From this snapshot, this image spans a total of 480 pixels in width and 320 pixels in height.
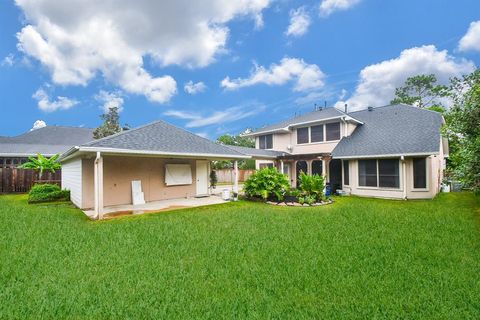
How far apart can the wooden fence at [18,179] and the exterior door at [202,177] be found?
38.2 feet

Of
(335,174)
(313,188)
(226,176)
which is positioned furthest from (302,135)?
(226,176)

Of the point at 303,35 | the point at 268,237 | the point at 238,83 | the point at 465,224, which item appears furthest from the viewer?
the point at 238,83

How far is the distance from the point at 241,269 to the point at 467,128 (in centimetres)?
799

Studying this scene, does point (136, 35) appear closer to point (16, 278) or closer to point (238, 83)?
point (16, 278)

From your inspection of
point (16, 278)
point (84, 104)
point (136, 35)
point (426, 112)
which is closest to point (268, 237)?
point (16, 278)

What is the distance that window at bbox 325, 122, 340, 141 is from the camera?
17.8m

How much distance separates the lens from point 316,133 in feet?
61.8

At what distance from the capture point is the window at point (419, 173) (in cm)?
1342

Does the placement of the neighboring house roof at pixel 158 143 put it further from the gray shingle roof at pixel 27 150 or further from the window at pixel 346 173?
the gray shingle roof at pixel 27 150

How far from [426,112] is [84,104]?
41.6 meters

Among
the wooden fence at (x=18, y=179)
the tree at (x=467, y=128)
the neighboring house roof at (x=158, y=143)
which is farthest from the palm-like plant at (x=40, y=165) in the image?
the tree at (x=467, y=128)

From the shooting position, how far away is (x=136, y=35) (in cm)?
1455

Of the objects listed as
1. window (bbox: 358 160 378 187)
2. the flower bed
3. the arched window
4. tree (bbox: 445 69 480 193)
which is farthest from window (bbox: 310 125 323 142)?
tree (bbox: 445 69 480 193)

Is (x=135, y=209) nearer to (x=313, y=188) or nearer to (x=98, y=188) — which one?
(x=98, y=188)
